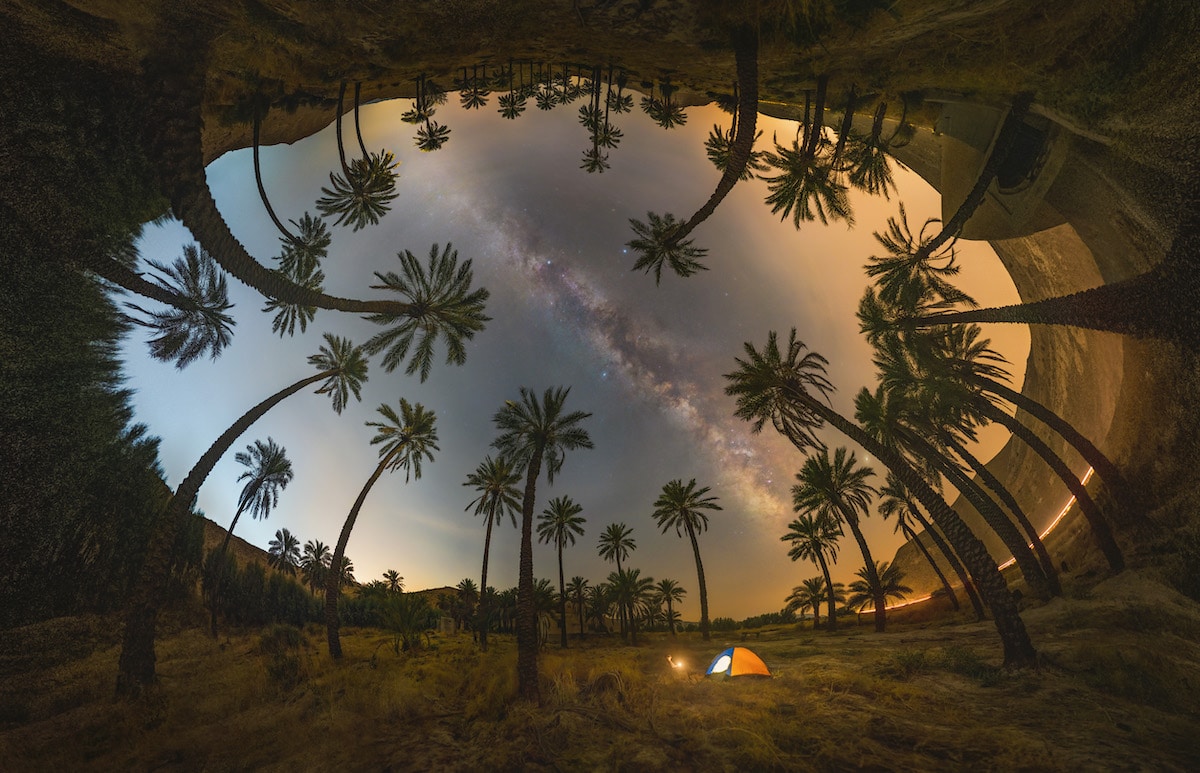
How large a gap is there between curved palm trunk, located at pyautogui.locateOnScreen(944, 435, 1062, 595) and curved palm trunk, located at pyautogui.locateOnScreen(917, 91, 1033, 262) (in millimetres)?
12396

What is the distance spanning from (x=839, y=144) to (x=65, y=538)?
21.1 m

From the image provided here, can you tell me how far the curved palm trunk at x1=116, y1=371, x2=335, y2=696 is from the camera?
9688 mm

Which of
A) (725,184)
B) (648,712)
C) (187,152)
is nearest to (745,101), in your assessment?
(725,184)

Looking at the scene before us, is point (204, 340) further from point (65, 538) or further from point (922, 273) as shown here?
point (922, 273)

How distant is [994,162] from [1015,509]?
16.6 meters

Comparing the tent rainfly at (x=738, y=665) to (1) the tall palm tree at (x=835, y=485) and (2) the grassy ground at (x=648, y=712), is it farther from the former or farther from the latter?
(1) the tall palm tree at (x=835, y=485)

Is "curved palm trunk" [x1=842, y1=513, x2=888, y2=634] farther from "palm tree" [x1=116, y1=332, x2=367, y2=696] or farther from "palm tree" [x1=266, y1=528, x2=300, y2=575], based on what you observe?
"palm tree" [x1=266, y1=528, x2=300, y2=575]

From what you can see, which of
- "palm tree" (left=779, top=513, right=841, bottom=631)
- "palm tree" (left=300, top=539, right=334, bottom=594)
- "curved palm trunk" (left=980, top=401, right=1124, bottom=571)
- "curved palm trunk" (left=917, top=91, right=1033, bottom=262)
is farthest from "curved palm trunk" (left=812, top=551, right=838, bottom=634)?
"palm tree" (left=300, top=539, right=334, bottom=594)

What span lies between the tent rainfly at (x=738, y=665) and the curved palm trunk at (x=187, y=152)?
2125 cm

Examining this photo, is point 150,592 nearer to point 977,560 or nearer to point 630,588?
point 977,560

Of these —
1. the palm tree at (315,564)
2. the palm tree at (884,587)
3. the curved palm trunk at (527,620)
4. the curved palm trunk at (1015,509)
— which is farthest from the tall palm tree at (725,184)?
the palm tree at (315,564)

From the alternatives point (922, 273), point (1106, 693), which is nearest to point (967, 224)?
point (922, 273)

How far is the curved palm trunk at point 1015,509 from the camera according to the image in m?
16.4

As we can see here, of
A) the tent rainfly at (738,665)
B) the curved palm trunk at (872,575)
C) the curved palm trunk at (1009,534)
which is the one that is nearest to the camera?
the tent rainfly at (738,665)
